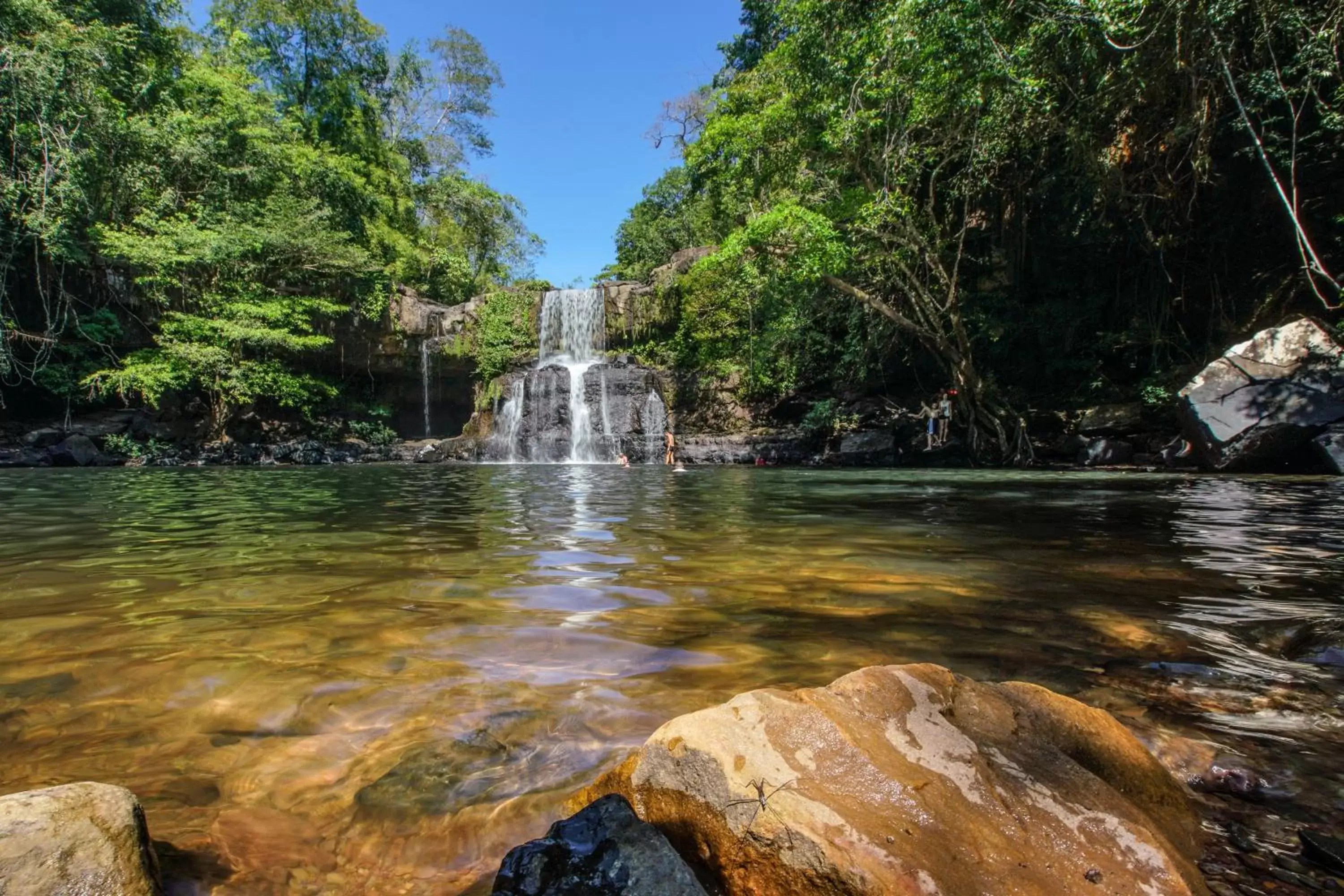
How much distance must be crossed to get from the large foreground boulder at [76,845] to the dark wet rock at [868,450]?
15951 millimetres

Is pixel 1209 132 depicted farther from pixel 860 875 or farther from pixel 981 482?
pixel 860 875

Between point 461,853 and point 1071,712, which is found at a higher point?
point 1071,712

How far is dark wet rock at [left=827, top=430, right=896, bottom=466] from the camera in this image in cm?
1617

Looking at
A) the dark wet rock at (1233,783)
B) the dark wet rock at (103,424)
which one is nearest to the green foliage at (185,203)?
the dark wet rock at (103,424)

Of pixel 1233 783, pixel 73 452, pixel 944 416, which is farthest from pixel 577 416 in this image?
pixel 1233 783

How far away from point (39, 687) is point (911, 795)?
8.75 feet

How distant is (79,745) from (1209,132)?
15077 millimetres

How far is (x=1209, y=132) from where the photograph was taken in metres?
10.4

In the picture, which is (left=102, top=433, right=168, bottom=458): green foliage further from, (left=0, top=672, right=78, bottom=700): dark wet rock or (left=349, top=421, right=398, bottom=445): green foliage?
(left=0, top=672, right=78, bottom=700): dark wet rock

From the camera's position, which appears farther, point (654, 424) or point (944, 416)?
point (654, 424)

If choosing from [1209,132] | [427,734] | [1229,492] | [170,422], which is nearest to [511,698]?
[427,734]

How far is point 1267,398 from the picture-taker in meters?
9.79

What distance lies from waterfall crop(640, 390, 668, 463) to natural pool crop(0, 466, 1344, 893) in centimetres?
1306

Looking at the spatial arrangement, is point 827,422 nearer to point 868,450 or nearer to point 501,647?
point 868,450
